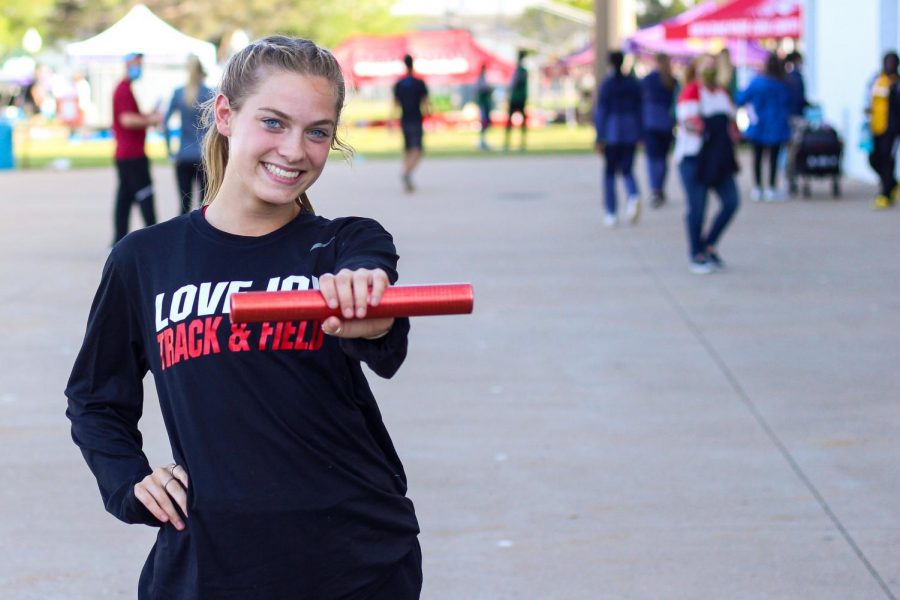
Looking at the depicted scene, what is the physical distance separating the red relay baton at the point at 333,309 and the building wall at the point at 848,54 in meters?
18.1

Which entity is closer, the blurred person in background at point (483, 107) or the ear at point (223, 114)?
the ear at point (223, 114)

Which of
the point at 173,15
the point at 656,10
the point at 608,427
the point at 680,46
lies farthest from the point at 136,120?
the point at 656,10

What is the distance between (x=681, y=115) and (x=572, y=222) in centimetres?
443

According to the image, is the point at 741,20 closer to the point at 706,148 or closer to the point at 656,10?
the point at 706,148

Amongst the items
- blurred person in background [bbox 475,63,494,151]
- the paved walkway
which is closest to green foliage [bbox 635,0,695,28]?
blurred person in background [bbox 475,63,494,151]

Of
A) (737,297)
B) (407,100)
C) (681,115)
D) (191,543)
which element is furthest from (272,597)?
(407,100)

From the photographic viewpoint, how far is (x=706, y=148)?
10828 millimetres

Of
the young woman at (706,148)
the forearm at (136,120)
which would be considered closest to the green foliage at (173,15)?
the forearm at (136,120)

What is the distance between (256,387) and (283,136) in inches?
16.0

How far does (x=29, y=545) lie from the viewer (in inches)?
193

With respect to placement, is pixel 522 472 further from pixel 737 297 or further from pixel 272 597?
pixel 737 297

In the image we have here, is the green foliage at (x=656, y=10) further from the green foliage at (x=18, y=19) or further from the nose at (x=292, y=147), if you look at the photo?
the nose at (x=292, y=147)

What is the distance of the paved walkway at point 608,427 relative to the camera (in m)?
4.66

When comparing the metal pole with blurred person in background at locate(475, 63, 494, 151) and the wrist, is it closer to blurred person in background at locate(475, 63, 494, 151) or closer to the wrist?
blurred person in background at locate(475, 63, 494, 151)
